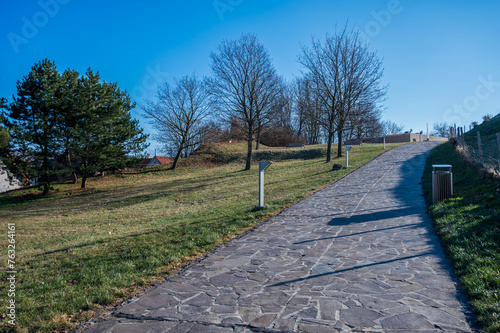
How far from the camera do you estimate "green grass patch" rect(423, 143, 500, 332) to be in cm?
359

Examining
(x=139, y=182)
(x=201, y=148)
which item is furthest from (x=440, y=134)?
(x=139, y=182)

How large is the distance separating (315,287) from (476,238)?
11.1 ft

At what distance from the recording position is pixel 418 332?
3.13 m

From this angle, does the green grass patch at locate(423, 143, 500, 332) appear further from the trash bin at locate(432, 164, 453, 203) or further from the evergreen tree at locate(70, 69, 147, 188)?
the evergreen tree at locate(70, 69, 147, 188)

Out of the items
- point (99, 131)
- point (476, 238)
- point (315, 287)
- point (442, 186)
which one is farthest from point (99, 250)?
point (99, 131)

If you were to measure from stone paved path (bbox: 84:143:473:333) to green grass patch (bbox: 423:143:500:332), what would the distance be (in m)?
0.20

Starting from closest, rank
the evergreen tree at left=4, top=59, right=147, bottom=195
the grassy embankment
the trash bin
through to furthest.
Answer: the grassy embankment → the trash bin → the evergreen tree at left=4, top=59, right=147, bottom=195

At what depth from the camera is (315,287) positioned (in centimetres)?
435

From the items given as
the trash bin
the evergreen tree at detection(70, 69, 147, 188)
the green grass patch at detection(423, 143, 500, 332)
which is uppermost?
the evergreen tree at detection(70, 69, 147, 188)

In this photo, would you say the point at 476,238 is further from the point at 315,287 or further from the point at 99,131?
the point at 99,131

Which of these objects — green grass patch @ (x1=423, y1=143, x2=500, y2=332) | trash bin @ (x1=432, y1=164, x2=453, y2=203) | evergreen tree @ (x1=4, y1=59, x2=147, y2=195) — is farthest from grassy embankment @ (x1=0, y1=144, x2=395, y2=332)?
evergreen tree @ (x1=4, y1=59, x2=147, y2=195)

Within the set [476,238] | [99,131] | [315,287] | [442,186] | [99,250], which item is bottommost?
[99,250]

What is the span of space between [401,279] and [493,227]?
9.07ft

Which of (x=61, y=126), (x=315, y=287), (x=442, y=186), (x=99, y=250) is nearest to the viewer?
(x=315, y=287)
